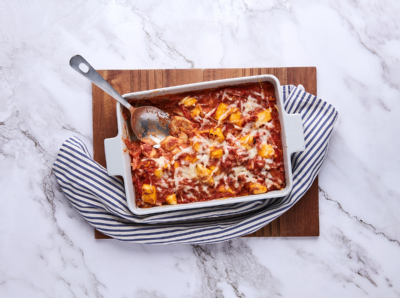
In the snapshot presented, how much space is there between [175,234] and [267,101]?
109 cm

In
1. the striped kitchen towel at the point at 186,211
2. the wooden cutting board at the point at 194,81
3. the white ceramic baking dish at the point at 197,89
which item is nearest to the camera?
the white ceramic baking dish at the point at 197,89

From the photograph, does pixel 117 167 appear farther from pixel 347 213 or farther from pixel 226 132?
pixel 347 213

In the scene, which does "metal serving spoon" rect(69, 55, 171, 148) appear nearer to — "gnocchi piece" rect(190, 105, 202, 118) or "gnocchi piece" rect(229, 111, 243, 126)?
"gnocchi piece" rect(190, 105, 202, 118)

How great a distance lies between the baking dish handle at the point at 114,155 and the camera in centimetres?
189

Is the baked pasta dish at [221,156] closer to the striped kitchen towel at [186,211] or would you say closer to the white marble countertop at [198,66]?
the striped kitchen towel at [186,211]

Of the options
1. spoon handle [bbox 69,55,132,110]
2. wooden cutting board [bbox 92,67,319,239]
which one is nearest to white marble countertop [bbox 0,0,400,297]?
wooden cutting board [bbox 92,67,319,239]

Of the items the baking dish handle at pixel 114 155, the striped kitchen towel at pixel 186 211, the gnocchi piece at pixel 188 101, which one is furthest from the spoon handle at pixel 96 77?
the striped kitchen towel at pixel 186 211

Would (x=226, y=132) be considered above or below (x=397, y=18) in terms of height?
below

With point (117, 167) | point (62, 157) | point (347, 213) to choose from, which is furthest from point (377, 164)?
point (62, 157)

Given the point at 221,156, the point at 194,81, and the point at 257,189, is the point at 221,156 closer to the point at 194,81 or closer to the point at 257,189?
the point at 257,189

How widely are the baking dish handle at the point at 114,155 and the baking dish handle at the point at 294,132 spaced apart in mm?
1037

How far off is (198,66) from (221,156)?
740 mm

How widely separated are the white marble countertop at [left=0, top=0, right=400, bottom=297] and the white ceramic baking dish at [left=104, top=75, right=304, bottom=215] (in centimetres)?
38

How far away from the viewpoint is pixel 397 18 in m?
2.26
